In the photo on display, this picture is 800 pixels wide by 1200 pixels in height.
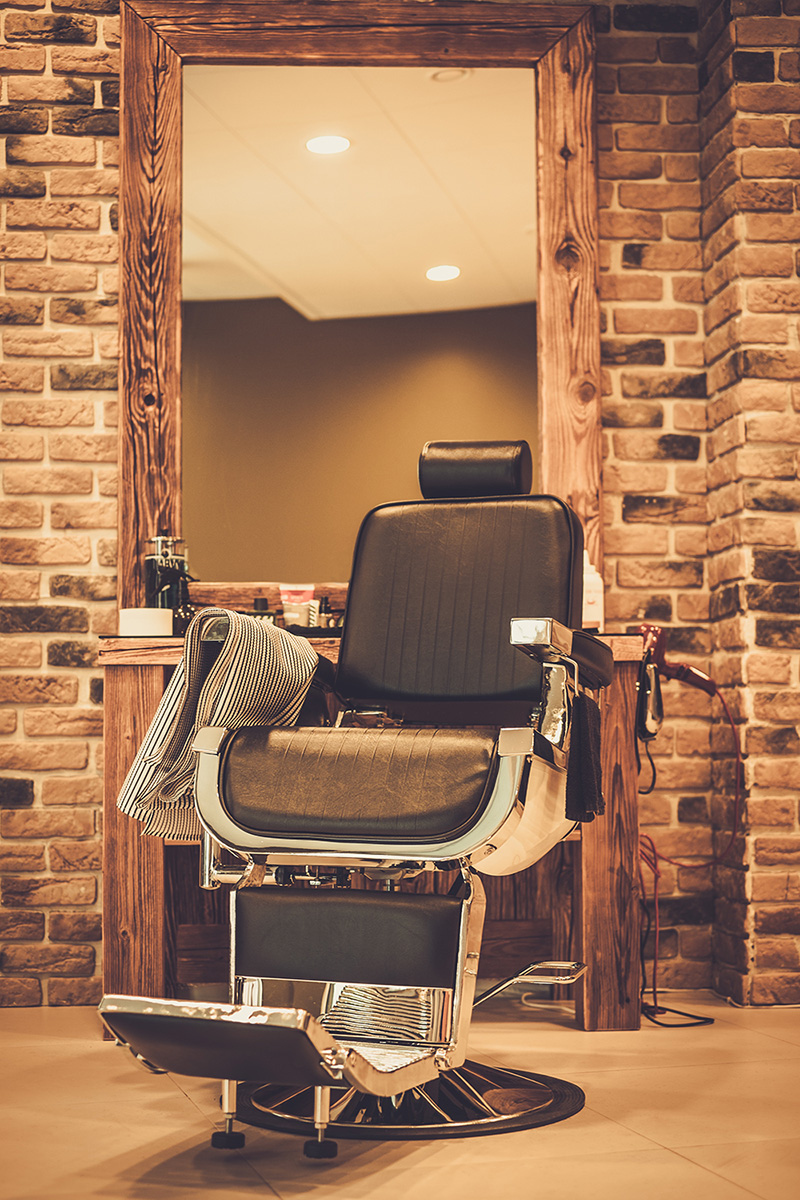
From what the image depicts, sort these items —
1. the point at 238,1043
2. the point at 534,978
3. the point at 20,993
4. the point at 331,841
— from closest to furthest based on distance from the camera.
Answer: the point at 238,1043
the point at 331,841
the point at 534,978
the point at 20,993

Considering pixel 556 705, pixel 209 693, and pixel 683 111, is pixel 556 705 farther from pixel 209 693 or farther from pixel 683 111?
pixel 683 111

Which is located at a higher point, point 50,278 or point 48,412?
point 50,278

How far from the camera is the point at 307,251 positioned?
10.5 ft

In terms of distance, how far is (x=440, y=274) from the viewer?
3.21 m

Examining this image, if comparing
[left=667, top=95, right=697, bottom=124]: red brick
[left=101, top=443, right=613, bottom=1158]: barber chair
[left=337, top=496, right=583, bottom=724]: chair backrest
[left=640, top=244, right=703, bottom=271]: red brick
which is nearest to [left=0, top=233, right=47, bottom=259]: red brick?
[left=337, top=496, right=583, bottom=724]: chair backrest

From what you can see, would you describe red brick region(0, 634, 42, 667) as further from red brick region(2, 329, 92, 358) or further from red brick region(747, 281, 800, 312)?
red brick region(747, 281, 800, 312)

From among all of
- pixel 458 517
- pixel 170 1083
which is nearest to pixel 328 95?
pixel 458 517

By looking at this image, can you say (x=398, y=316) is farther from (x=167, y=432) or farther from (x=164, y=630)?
(x=164, y=630)

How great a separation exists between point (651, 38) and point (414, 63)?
2.21ft

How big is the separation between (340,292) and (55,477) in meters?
0.89

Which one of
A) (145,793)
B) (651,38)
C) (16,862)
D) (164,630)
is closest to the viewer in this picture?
(145,793)

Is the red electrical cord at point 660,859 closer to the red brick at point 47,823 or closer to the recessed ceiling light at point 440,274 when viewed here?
the recessed ceiling light at point 440,274

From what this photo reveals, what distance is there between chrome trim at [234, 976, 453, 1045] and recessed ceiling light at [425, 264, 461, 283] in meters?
2.00

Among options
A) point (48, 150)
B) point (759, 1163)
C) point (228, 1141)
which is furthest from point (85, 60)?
point (759, 1163)
